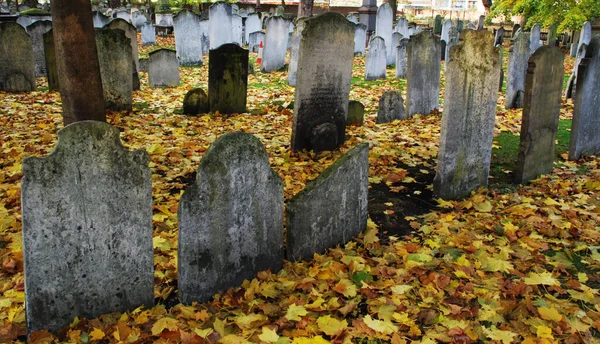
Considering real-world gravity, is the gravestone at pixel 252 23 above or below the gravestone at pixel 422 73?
above

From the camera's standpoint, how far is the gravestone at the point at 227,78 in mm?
8661

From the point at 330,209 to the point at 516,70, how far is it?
7.55 meters

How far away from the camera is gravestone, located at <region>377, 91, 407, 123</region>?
8.75 metres

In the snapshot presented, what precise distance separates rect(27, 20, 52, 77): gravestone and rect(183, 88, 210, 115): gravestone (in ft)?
16.5

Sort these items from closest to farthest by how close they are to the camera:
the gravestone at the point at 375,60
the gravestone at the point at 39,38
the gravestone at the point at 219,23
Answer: the gravestone at the point at 39,38 < the gravestone at the point at 375,60 < the gravestone at the point at 219,23

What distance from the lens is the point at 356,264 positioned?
3.91m

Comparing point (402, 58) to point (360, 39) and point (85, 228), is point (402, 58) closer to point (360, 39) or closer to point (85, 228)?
point (360, 39)

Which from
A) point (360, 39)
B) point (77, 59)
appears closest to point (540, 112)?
point (77, 59)

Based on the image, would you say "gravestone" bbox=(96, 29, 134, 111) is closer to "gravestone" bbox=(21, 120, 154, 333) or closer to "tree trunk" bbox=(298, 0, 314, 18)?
"gravestone" bbox=(21, 120, 154, 333)

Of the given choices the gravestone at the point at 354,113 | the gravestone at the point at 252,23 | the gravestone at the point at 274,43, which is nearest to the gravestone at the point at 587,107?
the gravestone at the point at 354,113

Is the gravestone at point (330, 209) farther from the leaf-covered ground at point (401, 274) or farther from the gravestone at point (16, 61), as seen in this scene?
the gravestone at point (16, 61)

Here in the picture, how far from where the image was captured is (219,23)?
658 inches

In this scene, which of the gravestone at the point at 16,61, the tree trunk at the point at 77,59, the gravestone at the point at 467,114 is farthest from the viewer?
the gravestone at the point at 16,61

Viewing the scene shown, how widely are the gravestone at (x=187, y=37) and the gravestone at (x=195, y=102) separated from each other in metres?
6.85
